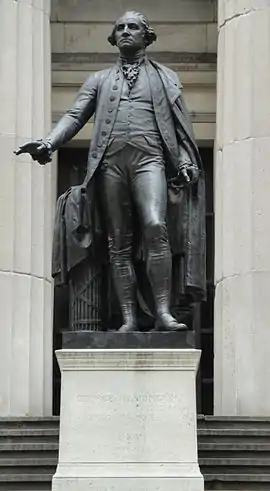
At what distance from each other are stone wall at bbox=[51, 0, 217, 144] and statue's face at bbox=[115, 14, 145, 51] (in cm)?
900

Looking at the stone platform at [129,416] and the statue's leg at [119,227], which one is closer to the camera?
the stone platform at [129,416]

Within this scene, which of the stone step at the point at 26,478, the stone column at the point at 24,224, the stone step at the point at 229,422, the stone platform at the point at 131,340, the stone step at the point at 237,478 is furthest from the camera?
the stone column at the point at 24,224

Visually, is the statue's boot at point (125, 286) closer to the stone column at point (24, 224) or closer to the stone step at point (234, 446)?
the stone step at point (234, 446)

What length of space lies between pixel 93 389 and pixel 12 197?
752cm

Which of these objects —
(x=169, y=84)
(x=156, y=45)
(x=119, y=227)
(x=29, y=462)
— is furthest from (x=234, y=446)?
(x=156, y=45)

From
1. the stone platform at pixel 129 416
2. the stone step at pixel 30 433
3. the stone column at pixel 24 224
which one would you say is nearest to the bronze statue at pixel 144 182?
the stone platform at pixel 129 416

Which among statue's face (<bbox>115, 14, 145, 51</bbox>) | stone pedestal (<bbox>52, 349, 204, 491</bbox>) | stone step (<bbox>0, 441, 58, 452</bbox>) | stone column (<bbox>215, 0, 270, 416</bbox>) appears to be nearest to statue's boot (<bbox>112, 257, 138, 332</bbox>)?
stone pedestal (<bbox>52, 349, 204, 491</bbox>)

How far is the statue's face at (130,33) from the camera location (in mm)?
12094

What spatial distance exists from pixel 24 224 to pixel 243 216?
301 cm

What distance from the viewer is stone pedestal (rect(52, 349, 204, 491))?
11.1m

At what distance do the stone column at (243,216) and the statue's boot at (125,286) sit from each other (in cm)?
620

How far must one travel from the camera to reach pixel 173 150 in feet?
39.2

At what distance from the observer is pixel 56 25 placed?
21531mm

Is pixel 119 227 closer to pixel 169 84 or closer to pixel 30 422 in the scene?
pixel 169 84
